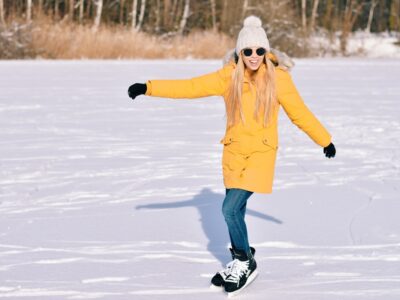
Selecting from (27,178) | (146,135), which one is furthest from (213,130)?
(27,178)

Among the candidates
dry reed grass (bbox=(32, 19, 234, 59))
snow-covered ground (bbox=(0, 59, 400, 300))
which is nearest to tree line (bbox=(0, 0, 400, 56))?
dry reed grass (bbox=(32, 19, 234, 59))

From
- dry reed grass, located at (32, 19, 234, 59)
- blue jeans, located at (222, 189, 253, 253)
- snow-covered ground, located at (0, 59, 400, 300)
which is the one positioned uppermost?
blue jeans, located at (222, 189, 253, 253)

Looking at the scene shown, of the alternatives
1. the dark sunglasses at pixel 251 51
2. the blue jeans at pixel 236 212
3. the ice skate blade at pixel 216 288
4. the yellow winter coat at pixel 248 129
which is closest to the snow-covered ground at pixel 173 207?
the ice skate blade at pixel 216 288

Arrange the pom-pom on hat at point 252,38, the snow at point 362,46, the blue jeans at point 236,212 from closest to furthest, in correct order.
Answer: the pom-pom on hat at point 252,38
the blue jeans at point 236,212
the snow at point 362,46

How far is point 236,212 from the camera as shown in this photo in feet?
13.9

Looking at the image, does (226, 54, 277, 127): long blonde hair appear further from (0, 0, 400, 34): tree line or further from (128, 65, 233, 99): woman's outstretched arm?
(0, 0, 400, 34): tree line

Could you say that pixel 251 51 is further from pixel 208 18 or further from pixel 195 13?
pixel 195 13

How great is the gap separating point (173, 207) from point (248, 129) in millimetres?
2344

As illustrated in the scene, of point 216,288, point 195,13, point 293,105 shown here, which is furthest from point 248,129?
point 195,13

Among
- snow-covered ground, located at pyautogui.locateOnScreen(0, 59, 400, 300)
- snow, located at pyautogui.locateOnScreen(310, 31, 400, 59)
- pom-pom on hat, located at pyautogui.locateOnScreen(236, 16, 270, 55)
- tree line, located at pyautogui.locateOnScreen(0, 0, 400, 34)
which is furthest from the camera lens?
tree line, located at pyautogui.locateOnScreen(0, 0, 400, 34)

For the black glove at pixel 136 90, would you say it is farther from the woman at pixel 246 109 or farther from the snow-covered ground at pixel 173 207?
the snow-covered ground at pixel 173 207

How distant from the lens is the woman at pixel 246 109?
4152 millimetres

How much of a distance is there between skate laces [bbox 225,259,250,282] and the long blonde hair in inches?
27.4

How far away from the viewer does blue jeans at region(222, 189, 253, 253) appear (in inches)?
166
